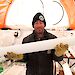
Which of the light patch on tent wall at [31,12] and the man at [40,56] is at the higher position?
the light patch on tent wall at [31,12]

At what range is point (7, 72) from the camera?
245cm

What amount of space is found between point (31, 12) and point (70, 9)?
50 cm

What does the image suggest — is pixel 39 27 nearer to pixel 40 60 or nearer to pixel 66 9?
pixel 40 60

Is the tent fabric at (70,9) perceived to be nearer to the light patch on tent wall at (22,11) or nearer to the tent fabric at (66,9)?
the tent fabric at (66,9)

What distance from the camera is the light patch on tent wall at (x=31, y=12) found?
2.98 metres

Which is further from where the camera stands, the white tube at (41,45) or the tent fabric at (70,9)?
the tent fabric at (70,9)

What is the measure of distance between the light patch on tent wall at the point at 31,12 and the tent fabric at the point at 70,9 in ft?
0.17

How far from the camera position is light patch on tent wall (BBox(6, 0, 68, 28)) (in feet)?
9.77

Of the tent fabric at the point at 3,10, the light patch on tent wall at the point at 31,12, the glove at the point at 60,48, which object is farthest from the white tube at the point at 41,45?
the tent fabric at the point at 3,10

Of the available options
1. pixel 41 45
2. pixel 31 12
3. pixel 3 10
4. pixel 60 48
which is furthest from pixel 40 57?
pixel 3 10

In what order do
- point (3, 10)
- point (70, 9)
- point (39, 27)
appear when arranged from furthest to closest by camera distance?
point (3, 10) → point (70, 9) → point (39, 27)

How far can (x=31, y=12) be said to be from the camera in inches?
120

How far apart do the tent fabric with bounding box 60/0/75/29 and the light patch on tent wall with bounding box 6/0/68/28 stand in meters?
0.05

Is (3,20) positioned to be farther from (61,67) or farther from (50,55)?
(50,55)
